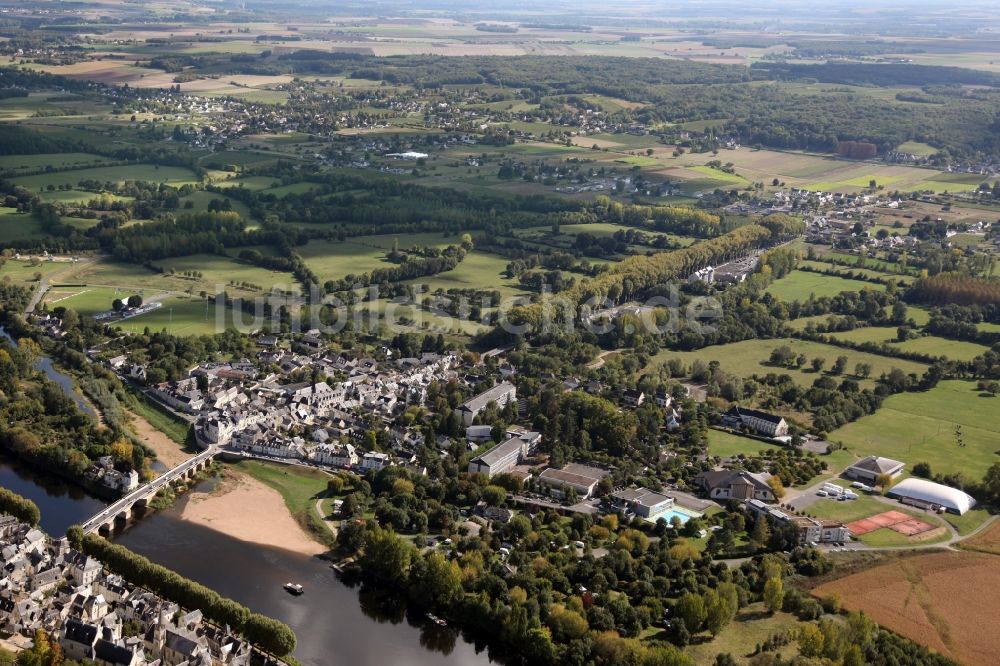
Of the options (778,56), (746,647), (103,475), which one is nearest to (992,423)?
(746,647)

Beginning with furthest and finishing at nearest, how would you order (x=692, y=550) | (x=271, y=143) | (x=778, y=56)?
1. (x=778, y=56)
2. (x=271, y=143)
3. (x=692, y=550)

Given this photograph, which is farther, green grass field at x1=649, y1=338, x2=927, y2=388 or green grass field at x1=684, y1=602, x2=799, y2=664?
green grass field at x1=649, y1=338, x2=927, y2=388

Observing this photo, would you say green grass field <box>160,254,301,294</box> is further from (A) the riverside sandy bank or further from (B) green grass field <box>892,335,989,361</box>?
(B) green grass field <box>892,335,989,361</box>

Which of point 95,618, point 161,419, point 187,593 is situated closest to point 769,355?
point 161,419

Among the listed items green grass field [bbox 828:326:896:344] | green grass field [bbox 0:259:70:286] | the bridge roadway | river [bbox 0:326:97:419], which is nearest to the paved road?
green grass field [bbox 0:259:70:286]

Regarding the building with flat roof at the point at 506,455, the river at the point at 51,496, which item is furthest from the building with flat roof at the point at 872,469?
the river at the point at 51,496

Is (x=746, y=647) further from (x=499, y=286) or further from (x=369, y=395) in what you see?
(x=499, y=286)

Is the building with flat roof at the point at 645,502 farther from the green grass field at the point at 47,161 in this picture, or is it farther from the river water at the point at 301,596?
the green grass field at the point at 47,161
